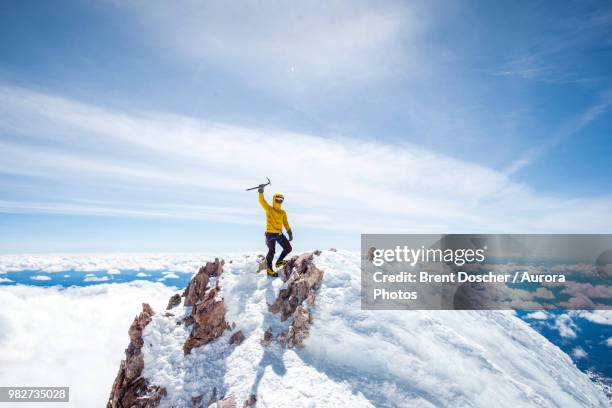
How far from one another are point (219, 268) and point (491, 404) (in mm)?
17276

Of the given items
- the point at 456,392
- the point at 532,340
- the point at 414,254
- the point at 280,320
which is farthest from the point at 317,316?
the point at 532,340

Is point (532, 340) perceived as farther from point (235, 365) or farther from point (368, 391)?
point (235, 365)

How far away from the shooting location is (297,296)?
16.6 meters

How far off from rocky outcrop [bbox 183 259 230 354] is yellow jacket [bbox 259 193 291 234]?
18.9 feet

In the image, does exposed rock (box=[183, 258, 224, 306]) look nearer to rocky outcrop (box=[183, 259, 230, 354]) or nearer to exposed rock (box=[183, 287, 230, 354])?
rocky outcrop (box=[183, 259, 230, 354])

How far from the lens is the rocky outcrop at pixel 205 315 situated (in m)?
15.9

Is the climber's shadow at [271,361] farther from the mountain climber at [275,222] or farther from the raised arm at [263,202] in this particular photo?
the raised arm at [263,202]

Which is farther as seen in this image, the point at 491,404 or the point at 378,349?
the point at 378,349

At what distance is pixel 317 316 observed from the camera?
15.6 meters

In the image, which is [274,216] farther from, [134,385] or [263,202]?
[134,385]

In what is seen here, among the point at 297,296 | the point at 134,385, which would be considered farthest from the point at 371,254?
the point at 134,385

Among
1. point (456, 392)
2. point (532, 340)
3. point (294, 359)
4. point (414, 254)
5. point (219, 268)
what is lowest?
point (532, 340)

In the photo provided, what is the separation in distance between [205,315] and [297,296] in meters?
5.54

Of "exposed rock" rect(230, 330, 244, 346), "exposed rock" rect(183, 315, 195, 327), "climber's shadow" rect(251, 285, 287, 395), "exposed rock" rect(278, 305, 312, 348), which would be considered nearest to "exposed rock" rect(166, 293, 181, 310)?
"exposed rock" rect(183, 315, 195, 327)
